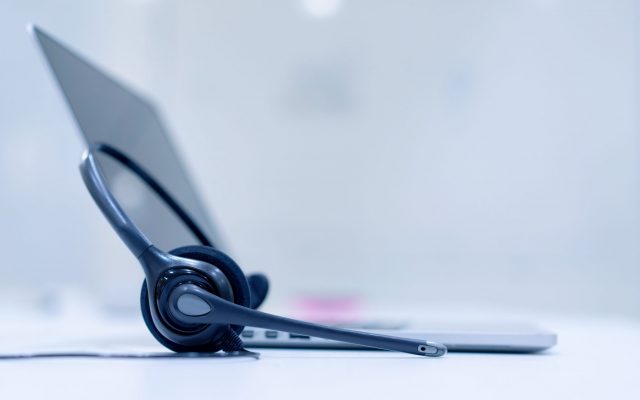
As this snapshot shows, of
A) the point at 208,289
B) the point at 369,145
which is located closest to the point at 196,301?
the point at 208,289

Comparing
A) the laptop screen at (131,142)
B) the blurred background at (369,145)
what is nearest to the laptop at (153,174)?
the laptop screen at (131,142)

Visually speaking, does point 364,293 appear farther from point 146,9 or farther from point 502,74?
point 146,9

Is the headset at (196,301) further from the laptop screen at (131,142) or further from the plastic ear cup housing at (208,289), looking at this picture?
the laptop screen at (131,142)

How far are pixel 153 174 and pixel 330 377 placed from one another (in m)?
0.39

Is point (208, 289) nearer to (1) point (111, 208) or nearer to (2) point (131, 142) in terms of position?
(1) point (111, 208)

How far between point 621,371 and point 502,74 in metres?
1.35

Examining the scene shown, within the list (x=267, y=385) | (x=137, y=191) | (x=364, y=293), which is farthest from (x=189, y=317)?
(x=364, y=293)

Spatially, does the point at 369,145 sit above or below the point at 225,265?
above

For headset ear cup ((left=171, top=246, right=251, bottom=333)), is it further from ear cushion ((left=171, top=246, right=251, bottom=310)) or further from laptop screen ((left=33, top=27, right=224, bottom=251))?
laptop screen ((left=33, top=27, right=224, bottom=251))

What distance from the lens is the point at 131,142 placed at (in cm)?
66

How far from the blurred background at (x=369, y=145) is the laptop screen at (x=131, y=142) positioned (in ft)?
2.88

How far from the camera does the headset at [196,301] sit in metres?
0.41

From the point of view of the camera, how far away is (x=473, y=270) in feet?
5.34

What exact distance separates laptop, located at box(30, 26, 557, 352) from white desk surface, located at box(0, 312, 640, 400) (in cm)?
1
